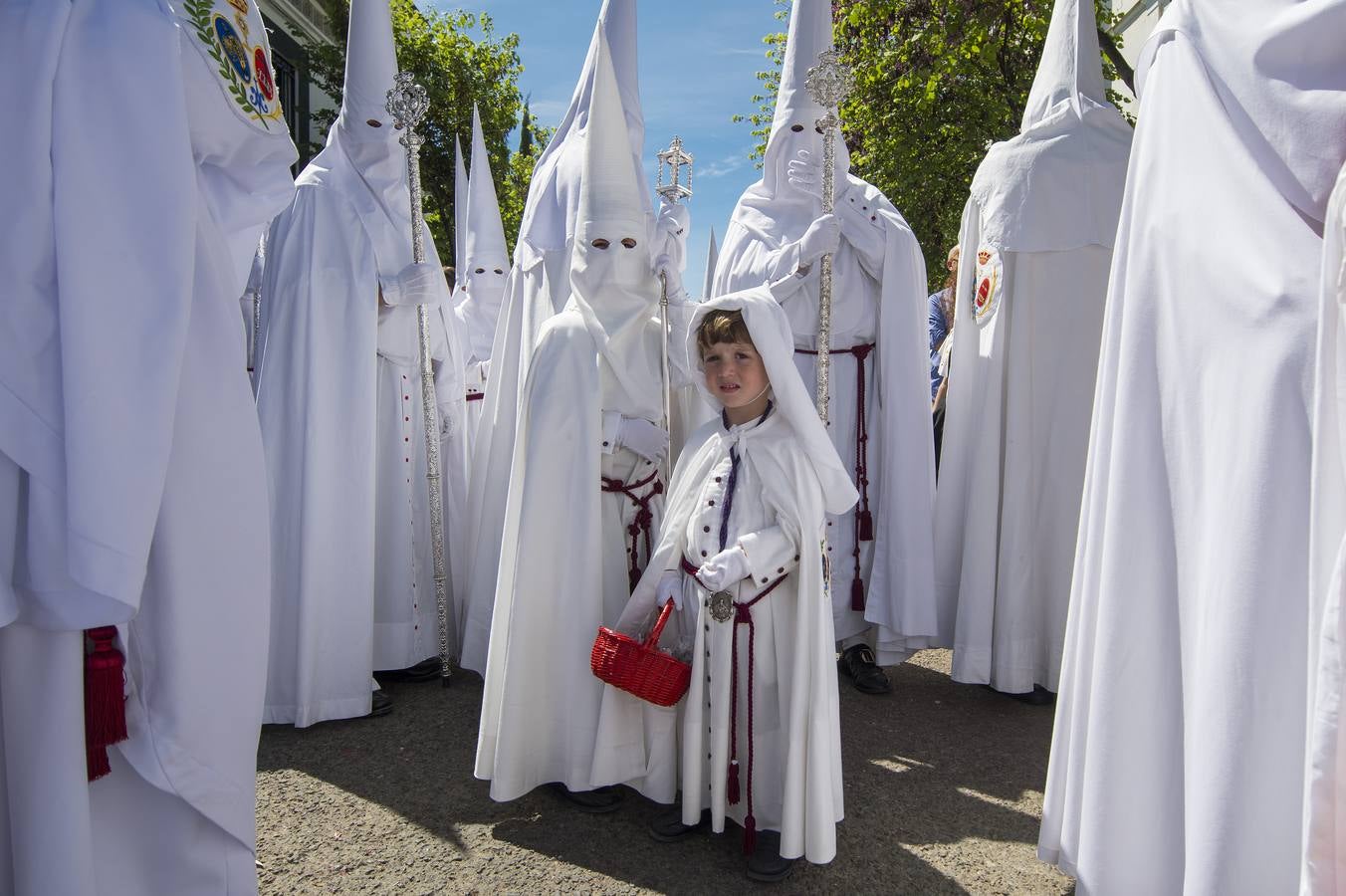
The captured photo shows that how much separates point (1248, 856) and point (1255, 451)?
778 mm

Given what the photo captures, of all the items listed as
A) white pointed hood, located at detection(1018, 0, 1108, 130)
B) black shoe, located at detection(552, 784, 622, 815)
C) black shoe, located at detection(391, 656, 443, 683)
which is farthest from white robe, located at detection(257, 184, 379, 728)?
white pointed hood, located at detection(1018, 0, 1108, 130)

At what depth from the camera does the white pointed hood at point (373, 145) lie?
4.93 m

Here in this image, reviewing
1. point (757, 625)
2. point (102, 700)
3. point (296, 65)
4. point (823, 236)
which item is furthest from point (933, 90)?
point (296, 65)

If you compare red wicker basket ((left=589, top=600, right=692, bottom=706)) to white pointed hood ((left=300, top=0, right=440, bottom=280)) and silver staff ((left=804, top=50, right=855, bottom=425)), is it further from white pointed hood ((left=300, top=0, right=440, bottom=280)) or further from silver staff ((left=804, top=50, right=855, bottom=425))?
white pointed hood ((left=300, top=0, right=440, bottom=280))

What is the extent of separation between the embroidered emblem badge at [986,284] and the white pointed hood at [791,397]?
1922 millimetres

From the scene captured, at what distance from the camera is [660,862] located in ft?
10.0

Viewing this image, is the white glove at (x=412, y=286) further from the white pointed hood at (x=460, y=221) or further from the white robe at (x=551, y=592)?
the white pointed hood at (x=460, y=221)

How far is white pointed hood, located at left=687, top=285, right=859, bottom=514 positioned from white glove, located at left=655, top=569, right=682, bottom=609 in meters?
0.58

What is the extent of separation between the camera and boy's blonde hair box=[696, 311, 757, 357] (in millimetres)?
3160

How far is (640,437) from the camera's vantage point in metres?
3.65

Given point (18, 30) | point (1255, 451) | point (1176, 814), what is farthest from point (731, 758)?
point (18, 30)

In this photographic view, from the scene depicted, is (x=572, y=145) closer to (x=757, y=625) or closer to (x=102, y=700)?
(x=757, y=625)

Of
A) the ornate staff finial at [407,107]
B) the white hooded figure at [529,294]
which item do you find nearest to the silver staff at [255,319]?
the ornate staff finial at [407,107]

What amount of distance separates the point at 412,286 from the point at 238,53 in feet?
8.40
